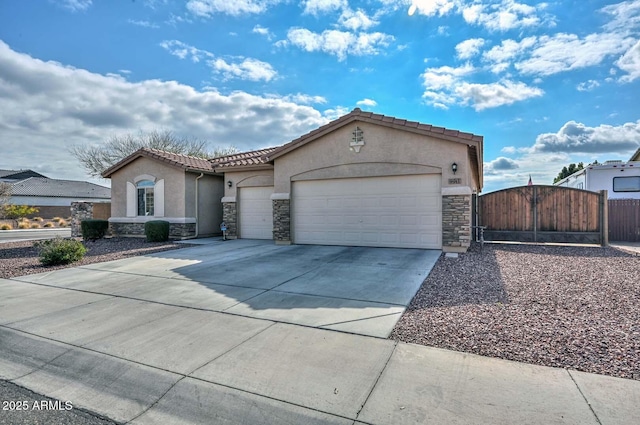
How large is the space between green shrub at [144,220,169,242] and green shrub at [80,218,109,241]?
346 cm

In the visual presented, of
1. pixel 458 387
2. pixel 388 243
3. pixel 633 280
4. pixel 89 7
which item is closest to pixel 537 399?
pixel 458 387

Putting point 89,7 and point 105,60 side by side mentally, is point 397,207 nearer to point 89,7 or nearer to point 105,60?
point 89,7

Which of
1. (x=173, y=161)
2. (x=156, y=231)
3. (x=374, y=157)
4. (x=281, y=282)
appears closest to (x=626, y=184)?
(x=374, y=157)

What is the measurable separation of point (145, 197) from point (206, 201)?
3.13m

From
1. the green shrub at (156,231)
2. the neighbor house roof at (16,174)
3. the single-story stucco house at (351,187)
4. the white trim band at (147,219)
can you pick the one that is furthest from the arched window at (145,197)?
the neighbor house roof at (16,174)

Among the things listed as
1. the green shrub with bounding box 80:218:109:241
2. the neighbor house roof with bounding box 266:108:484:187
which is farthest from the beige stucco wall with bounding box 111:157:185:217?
the neighbor house roof with bounding box 266:108:484:187

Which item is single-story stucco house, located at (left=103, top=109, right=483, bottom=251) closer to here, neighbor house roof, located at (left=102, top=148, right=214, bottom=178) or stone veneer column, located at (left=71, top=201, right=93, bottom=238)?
neighbor house roof, located at (left=102, top=148, right=214, bottom=178)

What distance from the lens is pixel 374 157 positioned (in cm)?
1174

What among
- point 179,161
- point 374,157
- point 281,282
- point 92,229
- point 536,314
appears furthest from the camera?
point 92,229

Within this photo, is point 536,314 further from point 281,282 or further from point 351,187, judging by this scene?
point 351,187

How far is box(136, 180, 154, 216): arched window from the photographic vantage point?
16922 millimetres

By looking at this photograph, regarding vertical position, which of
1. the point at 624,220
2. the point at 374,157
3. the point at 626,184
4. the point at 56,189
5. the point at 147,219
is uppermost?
the point at 56,189

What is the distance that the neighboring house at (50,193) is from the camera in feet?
143

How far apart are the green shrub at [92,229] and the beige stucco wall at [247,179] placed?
→ 6960 mm
